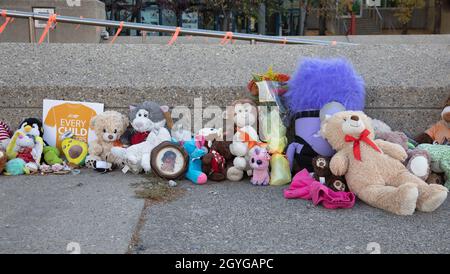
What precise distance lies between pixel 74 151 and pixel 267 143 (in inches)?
66.8

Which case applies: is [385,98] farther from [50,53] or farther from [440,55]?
[50,53]

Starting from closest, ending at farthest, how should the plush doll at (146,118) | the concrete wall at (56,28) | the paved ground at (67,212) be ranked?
the paved ground at (67,212) → the plush doll at (146,118) → the concrete wall at (56,28)

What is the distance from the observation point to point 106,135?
4355 millimetres

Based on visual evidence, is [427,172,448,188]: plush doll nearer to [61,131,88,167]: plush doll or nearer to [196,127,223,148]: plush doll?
[196,127,223,148]: plush doll

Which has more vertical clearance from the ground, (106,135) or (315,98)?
(315,98)

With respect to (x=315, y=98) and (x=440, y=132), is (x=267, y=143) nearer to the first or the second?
(x=315, y=98)

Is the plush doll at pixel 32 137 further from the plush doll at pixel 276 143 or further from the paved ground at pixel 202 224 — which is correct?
the plush doll at pixel 276 143

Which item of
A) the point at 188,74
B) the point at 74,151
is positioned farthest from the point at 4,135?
the point at 188,74

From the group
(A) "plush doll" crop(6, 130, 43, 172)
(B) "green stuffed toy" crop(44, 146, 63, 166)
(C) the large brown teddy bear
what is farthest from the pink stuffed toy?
(A) "plush doll" crop(6, 130, 43, 172)

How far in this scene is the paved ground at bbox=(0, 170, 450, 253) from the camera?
2.78 m

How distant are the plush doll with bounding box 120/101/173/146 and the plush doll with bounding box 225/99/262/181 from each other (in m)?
0.57

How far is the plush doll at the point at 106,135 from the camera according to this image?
4.38 m

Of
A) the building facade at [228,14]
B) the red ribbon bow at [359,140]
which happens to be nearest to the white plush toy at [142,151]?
the red ribbon bow at [359,140]
